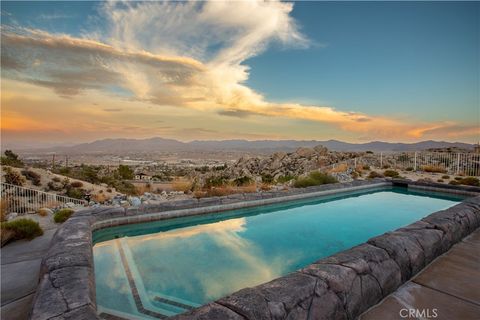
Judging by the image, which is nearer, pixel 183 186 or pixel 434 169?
pixel 183 186

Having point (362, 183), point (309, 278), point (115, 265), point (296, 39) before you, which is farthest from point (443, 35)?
point (115, 265)

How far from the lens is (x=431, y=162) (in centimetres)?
1673

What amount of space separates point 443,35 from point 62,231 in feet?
47.6

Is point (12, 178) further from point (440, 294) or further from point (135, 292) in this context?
point (440, 294)

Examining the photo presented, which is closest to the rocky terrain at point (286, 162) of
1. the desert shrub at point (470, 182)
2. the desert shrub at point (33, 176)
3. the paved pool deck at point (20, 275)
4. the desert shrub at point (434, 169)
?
the desert shrub at point (434, 169)

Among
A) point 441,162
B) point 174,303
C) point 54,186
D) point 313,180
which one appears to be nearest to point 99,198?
point 54,186

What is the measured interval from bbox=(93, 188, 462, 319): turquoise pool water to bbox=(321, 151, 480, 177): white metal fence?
28.0 feet

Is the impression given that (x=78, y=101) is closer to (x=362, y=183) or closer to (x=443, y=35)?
(x=362, y=183)

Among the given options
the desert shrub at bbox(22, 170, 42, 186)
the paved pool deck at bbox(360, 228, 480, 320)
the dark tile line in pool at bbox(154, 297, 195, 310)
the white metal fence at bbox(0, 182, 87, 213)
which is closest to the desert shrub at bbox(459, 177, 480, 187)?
the paved pool deck at bbox(360, 228, 480, 320)

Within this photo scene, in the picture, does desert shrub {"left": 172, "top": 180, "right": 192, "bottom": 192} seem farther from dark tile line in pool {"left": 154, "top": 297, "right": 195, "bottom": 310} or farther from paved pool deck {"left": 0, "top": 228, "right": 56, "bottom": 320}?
dark tile line in pool {"left": 154, "top": 297, "right": 195, "bottom": 310}

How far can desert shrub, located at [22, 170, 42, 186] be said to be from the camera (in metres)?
14.6

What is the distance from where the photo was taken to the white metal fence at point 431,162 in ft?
46.4

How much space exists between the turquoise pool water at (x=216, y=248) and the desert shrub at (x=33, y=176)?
13.2 metres

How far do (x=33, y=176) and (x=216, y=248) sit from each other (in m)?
15.7
